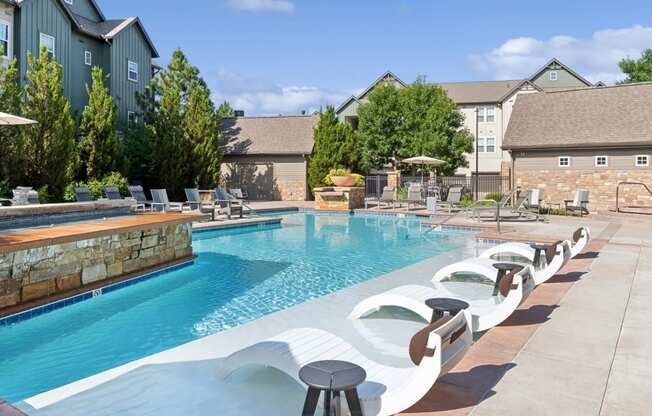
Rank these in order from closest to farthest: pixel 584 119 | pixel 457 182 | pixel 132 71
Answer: pixel 584 119 → pixel 132 71 → pixel 457 182

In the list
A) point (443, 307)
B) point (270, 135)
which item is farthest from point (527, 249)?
point (270, 135)

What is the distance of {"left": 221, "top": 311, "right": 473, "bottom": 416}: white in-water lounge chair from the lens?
2.78m

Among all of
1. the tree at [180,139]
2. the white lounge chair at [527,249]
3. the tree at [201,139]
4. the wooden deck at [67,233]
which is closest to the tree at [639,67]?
the tree at [201,139]

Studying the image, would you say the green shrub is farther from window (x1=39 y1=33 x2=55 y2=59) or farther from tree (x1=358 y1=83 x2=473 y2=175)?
tree (x1=358 y1=83 x2=473 y2=175)

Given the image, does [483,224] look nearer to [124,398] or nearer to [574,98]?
[124,398]

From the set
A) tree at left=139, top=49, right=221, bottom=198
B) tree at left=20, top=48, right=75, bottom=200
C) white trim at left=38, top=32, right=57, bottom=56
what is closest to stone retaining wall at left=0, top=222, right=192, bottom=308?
tree at left=20, top=48, right=75, bottom=200

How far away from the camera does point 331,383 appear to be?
257 centimetres

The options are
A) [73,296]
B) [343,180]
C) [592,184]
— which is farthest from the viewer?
[592,184]

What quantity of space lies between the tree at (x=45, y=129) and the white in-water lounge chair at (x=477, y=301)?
46.0 ft

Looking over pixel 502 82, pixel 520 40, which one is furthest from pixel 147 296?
pixel 520 40

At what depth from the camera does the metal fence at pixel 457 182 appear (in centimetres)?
2433

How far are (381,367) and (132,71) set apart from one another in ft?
78.0

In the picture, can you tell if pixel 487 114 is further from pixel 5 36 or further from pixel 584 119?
pixel 5 36

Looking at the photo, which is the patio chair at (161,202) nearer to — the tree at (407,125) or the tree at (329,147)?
the tree at (329,147)
